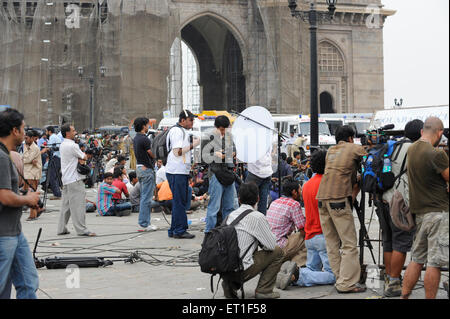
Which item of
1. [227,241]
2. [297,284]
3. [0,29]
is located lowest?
[297,284]

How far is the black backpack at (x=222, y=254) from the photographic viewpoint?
5062mm

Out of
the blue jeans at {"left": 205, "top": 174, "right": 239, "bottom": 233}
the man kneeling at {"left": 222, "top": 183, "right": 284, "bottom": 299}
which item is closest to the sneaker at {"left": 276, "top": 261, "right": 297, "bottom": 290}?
the man kneeling at {"left": 222, "top": 183, "right": 284, "bottom": 299}

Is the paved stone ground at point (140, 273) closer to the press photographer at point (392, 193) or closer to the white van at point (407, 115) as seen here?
the press photographer at point (392, 193)

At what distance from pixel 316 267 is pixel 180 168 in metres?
3.04

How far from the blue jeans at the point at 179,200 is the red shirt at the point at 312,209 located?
2.79 m

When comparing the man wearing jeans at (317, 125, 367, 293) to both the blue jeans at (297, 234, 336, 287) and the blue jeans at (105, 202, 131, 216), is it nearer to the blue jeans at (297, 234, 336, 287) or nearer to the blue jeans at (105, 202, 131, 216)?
the blue jeans at (297, 234, 336, 287)

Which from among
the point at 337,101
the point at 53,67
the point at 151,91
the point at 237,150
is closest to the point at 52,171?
the point at 237,150

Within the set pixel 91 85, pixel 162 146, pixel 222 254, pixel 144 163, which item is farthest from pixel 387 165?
pixel 91 85

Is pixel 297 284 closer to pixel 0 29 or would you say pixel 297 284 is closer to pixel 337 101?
pixel 0 29

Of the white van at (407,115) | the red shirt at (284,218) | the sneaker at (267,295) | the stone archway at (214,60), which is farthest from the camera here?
the stone archway at (214,60)

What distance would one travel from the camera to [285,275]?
19.0 ft

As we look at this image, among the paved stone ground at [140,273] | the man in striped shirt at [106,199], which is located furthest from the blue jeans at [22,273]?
the man in striped shirt at [106,199]

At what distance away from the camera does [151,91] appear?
29.3 metres
